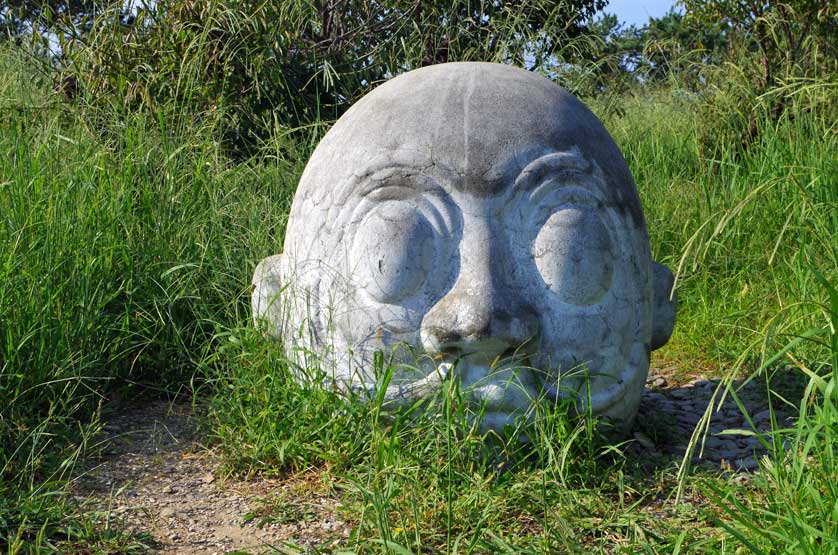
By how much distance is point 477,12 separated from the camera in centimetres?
674

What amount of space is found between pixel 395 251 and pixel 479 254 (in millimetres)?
258

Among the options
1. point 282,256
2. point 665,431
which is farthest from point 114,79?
point 665,431

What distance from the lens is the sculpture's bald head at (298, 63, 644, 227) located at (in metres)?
2.89

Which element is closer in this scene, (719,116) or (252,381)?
(252,381)

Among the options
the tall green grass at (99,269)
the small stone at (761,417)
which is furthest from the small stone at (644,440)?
the tall green grass at (99,269)

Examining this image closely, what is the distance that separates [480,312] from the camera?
9.05 ft

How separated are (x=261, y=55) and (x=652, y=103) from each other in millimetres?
3580

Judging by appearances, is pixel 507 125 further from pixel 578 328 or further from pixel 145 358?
pixel 145 358

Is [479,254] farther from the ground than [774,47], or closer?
closer

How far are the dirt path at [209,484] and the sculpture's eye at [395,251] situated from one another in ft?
2.25

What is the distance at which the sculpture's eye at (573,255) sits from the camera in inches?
113

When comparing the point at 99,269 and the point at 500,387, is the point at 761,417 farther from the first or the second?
the point at 99,269

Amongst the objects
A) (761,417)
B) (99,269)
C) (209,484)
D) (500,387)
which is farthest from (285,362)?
(761,417)

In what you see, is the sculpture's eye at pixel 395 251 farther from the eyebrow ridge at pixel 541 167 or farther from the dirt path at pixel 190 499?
the dirt path at pixel 190 499
